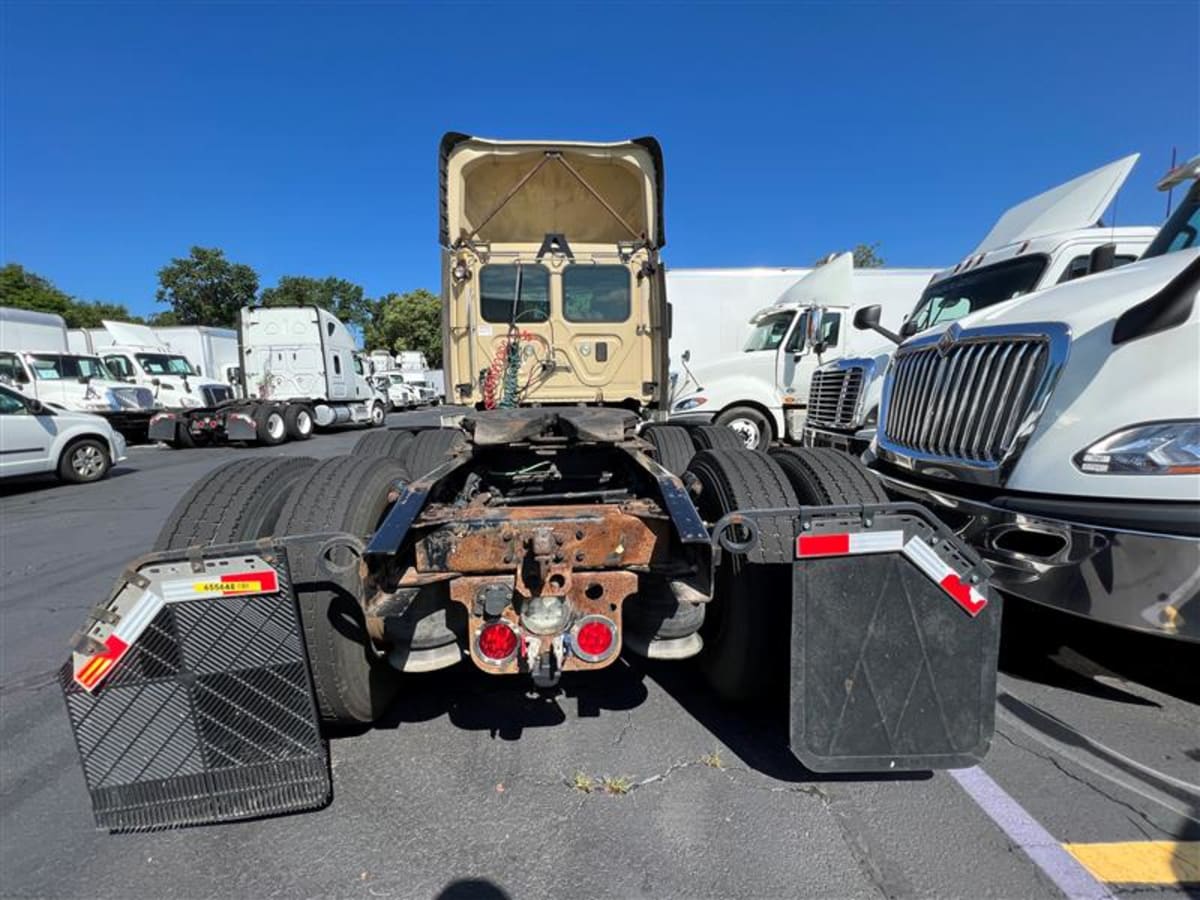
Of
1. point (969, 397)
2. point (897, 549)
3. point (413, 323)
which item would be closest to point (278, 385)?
point (969, 397)

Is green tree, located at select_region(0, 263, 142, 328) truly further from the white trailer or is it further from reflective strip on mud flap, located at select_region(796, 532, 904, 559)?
reflective strip on mud flap, located at select_region(796, 532, 904, 559)

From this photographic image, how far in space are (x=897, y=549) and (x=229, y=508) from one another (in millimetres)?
2717

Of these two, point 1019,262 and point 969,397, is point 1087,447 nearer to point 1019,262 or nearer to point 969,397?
point 969,397

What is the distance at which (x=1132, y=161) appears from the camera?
16.7 feet

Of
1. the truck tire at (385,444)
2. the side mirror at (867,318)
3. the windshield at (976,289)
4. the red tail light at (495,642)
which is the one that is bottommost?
the red tail light at (495,642)

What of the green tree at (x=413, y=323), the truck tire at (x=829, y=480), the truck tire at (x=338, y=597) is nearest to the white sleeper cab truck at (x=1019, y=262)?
the truck tire at (x=829, y=480)

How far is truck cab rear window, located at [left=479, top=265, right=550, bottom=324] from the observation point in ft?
17.8

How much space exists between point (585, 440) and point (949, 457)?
2076 mm

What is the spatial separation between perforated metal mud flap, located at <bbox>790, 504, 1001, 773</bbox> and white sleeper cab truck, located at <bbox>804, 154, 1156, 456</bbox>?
3.71 metres

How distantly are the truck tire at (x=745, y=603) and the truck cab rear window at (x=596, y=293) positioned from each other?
3276 millimetres

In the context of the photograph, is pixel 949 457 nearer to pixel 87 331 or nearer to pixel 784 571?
pixel 784 571

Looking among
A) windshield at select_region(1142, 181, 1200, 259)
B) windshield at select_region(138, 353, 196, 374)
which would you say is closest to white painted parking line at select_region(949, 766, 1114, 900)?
windshield at select_region(1142, 181, 1200, 259)

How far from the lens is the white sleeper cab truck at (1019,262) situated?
476 cm

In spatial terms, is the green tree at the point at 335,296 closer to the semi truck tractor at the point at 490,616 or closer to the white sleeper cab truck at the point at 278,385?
the white sleeper cab truck at the point at 278,385
